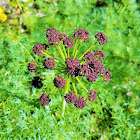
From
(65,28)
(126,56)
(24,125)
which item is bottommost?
(24,125)

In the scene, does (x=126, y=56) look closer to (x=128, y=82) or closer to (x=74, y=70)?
(x=128, y=82)

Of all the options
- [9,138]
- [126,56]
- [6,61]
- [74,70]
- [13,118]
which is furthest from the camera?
[126,56]

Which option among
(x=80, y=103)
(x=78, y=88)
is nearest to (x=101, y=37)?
(x=80, y=103)

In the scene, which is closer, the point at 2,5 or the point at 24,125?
the point at 24,125

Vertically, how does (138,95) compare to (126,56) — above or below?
below

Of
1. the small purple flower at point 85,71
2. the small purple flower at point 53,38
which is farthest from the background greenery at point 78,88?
the small purple flower at point 85,71

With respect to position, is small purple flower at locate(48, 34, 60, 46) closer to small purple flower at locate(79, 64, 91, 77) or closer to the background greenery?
small purple flower at locate(79, 64, 91, 77)

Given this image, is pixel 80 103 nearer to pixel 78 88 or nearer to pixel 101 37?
pixel 101 37

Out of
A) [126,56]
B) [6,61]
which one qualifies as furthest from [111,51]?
[6,61]
